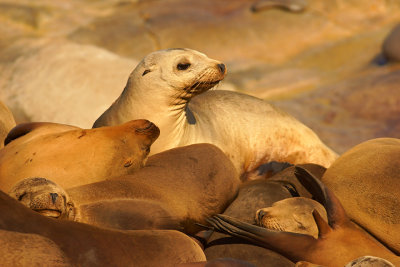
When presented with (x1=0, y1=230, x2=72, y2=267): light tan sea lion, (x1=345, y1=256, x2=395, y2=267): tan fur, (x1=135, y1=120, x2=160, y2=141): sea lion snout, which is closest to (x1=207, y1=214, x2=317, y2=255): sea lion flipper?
(x1=345, y1=256, x2=395, y2=267): tan fur

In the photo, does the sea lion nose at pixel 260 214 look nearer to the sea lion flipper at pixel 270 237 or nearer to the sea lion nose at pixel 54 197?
the sea lion flipper at pixel 270 237

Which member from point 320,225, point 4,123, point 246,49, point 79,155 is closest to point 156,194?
point 79,155

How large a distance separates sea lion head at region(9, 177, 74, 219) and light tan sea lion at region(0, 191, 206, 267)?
21cm

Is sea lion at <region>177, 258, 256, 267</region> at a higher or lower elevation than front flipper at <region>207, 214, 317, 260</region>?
higher

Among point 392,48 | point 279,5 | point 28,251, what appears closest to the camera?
point 28,251

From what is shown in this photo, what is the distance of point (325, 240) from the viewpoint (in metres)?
3.17

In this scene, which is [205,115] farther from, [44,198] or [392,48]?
[392,48]

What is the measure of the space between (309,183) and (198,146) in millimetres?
657

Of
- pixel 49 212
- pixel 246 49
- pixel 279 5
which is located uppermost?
pixel 49 212

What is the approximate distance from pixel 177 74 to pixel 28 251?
2.38m

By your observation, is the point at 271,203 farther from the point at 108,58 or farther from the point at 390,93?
the point at 390,93

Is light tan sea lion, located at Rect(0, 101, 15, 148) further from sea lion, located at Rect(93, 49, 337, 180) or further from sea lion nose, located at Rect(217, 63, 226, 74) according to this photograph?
sea lion nose, located at Rect(217, 63, 226, 74)

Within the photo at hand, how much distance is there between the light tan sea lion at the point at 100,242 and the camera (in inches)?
95.0

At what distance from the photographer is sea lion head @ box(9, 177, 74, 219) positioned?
9.16ft
